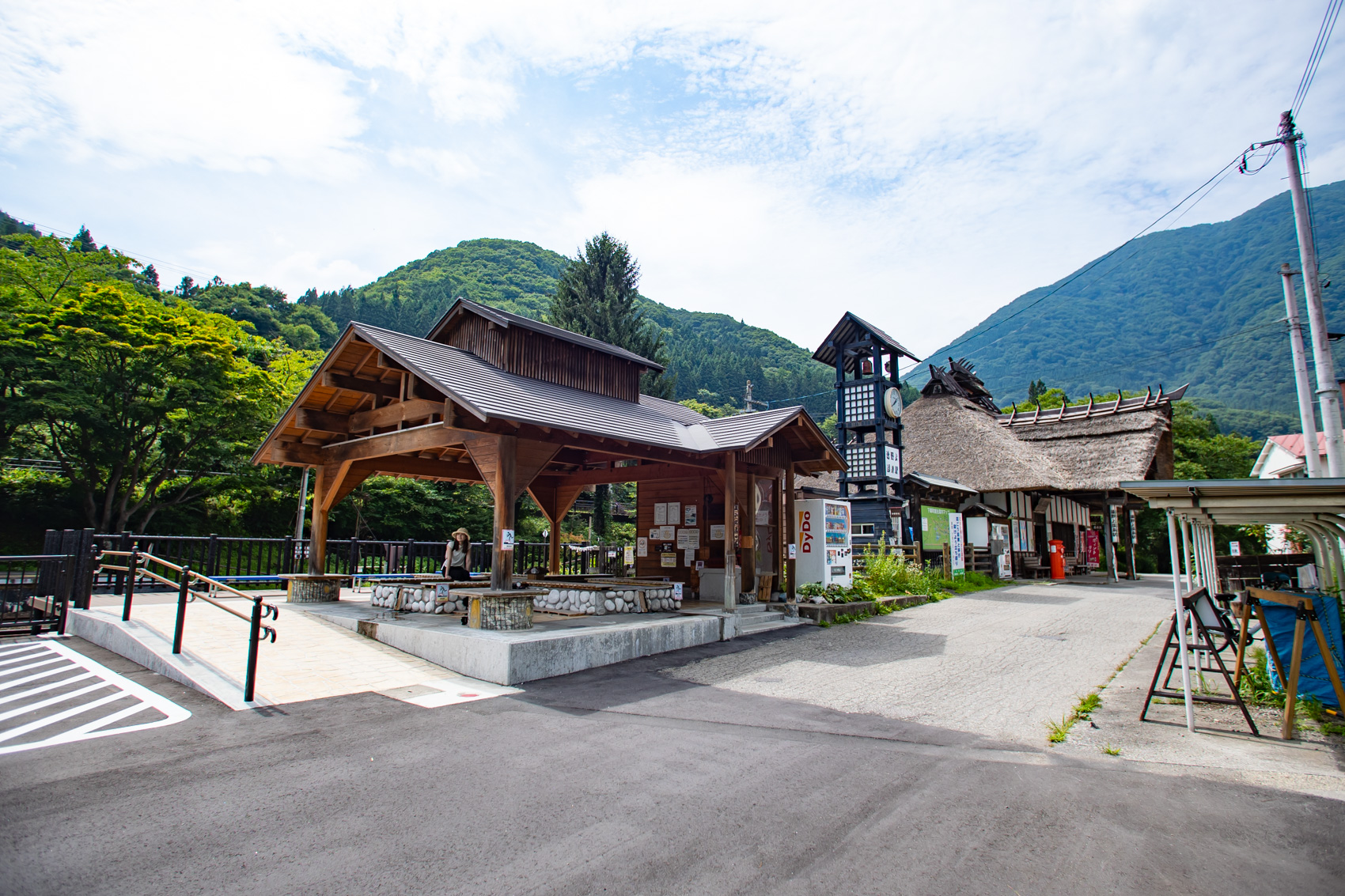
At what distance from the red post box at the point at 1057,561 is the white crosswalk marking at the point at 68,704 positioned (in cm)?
2774

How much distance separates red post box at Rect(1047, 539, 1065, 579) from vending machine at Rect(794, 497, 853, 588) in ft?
53.0

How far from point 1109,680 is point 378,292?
2374 inches

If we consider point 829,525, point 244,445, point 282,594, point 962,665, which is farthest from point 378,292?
point 962,665

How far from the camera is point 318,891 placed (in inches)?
115

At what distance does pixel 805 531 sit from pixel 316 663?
922 centimetres

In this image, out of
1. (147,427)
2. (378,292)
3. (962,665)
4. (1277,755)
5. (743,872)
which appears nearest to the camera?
(743,872)

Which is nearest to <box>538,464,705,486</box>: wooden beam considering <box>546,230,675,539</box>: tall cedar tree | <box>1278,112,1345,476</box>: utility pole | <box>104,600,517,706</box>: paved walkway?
<box>104,600,517,706</box>: paved walkway

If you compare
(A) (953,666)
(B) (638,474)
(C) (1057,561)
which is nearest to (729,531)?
(B) (638,474)

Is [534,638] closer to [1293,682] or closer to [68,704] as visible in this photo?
[68,704]

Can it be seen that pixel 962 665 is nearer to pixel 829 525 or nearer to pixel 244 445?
pixel 829 525

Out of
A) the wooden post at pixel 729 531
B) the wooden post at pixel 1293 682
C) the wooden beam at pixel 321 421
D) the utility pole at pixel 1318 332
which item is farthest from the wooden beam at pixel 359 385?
the utility pole at pixel 1318 332

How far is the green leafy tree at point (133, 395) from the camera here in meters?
17.0

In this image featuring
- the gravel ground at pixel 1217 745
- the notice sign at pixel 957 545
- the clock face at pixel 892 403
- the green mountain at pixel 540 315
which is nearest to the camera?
the gravel ground at pixel 1217 745

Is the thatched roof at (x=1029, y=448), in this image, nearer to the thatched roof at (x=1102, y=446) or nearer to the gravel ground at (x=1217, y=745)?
the thatched roof at (x=1102, y=446)
